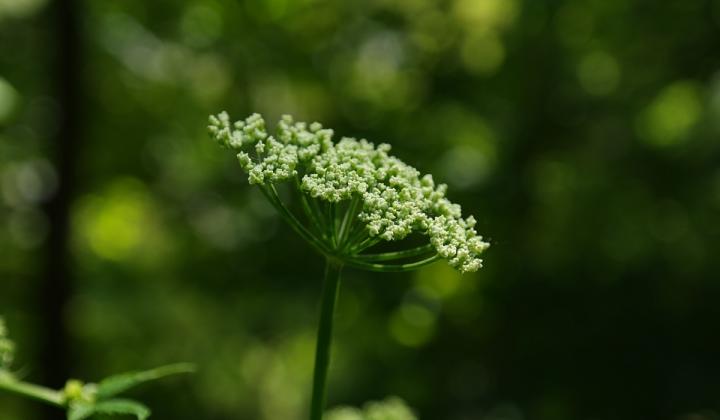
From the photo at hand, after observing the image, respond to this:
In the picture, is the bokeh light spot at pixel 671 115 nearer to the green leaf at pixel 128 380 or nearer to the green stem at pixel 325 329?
the green stem at pixel 325 329

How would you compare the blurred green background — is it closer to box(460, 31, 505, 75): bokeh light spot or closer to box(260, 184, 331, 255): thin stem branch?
box(460, 31, 505, 75): bokeh light spot

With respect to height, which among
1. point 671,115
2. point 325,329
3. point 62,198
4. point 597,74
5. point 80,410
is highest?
point 597,74

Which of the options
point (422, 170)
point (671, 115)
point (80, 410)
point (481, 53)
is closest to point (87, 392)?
point (80, 410)

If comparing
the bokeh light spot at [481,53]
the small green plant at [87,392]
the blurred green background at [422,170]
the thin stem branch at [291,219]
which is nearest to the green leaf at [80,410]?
the small green plant at [87,392]

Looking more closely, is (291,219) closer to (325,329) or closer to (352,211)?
(352,211)

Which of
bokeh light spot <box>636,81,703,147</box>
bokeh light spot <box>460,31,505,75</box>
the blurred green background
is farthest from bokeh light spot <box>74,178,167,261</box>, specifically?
bokeh light spot <box>636,81,703,147</box>

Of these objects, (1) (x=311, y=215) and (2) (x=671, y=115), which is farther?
(2) (x=671, y=115)
